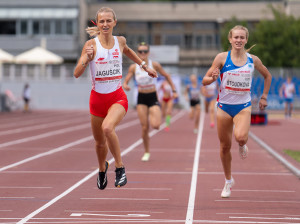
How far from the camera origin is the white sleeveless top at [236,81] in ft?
31.1

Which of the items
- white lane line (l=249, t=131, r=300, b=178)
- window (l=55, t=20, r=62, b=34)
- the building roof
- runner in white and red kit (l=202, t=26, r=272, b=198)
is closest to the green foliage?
the building roof

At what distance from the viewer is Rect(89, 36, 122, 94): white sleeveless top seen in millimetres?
8898

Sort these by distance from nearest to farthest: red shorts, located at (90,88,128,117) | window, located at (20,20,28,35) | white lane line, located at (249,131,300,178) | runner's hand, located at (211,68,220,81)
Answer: runner's hand, located at (211,68,220,81), red shorts, located at (90,88,128,117), white lane line, located at (249,131,300,178), window, located at (20,20,28,35)

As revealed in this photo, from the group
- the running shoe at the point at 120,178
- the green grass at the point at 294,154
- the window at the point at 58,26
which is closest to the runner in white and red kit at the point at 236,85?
the running shoe at the point at 120,178

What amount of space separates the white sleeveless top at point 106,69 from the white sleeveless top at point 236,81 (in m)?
1.41

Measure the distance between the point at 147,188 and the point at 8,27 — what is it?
6402 centimetres

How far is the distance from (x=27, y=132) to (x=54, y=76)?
31.2 m

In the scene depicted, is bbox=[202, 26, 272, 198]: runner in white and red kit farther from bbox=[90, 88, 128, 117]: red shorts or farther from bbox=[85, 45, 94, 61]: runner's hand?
bbox=[85, 45, 94, 61]: runner's hand

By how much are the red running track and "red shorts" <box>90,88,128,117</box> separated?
1155mm

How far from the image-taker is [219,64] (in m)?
9.48

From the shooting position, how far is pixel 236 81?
949 cm

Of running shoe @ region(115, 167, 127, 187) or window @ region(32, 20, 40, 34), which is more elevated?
running shoe @ region(115, 167, 127, 187)

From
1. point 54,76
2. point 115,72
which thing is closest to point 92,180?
point 115,72

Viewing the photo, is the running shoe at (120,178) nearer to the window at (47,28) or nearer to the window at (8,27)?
the window at (47,28)
